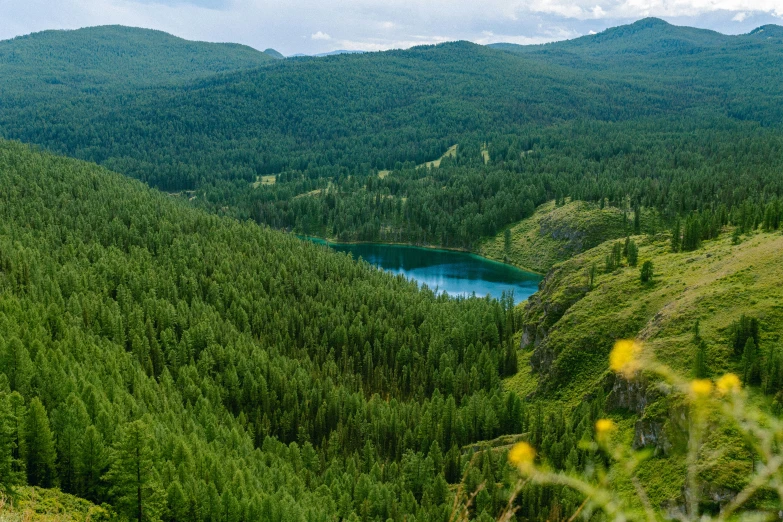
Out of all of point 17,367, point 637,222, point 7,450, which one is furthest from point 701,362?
point 637,222

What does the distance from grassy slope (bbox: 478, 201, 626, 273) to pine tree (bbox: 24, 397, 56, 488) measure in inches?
5762

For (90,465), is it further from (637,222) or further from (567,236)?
(637,222)

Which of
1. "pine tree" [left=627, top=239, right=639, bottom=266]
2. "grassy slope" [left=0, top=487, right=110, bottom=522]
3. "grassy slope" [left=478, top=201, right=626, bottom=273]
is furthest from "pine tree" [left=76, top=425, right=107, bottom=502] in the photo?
"grassy slope" [left=478, top=201, right=626, bottom=273]

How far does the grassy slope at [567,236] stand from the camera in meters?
182

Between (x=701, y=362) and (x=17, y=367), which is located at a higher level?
(x=701, y=362)

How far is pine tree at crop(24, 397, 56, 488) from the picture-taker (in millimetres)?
54281

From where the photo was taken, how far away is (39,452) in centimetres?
5434

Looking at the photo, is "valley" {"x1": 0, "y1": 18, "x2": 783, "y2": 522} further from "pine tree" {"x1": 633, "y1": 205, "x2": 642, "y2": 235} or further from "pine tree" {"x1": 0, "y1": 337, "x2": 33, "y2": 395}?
"pine tree" {"x1": 633, "y1": 205, "x2": 642, "y2": 235}

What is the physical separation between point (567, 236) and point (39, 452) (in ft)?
518

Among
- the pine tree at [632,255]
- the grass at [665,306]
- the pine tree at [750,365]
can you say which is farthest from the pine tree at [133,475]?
the pine tree at [632,255]

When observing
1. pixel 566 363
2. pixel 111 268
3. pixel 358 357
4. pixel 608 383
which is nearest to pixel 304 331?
pixel 358 357

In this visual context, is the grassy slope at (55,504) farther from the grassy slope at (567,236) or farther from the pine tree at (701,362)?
the grassy slope at (567,236)

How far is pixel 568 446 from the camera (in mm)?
67625

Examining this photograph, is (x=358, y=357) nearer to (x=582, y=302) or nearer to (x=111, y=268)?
(x=582, y=302)
